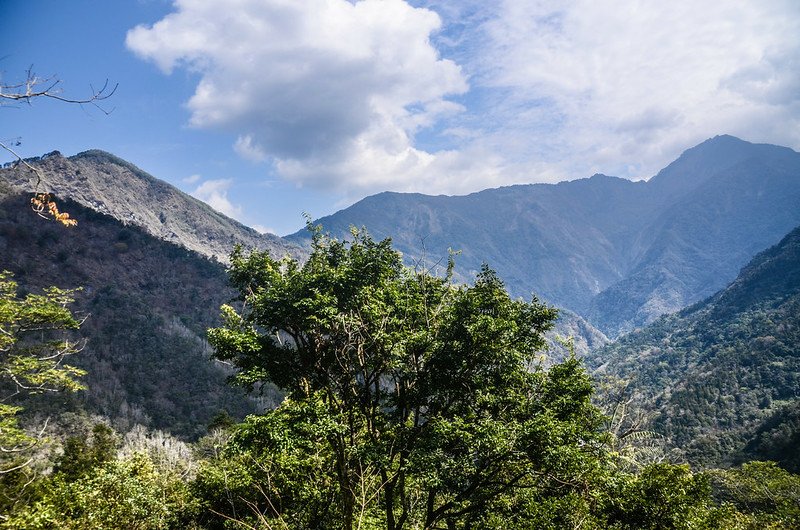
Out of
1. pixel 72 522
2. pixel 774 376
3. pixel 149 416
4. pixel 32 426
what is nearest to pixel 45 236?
pixel 149 416

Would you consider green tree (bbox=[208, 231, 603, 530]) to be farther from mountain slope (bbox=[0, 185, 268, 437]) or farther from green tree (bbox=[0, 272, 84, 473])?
mountain slope (bbox=[0, 185, 268, 437])

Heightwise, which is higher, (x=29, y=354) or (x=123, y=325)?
(x=29, y=354)

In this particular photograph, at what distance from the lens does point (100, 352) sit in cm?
13788

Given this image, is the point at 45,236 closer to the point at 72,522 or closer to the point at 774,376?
the point at 72,522

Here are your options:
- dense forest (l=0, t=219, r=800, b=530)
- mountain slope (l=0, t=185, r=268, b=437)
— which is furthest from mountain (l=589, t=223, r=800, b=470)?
mountain slope (l=0, t=185, r=268, b=437)

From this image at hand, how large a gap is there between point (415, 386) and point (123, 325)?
6824 inches

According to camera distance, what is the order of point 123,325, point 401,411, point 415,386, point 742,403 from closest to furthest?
point 415,386 < point 401,411 < point 742,403 < point 123,325

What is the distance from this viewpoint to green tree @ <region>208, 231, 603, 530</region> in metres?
13.0

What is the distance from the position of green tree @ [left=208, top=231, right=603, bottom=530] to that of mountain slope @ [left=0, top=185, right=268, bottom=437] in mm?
95820

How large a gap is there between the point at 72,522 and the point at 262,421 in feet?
37.8

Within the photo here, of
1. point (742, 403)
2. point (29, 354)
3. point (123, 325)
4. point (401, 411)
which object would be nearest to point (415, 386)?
point (401, 411)

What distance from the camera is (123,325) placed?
154625 mm

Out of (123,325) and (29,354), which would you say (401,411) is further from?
(123,325)

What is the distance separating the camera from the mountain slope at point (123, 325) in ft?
407
